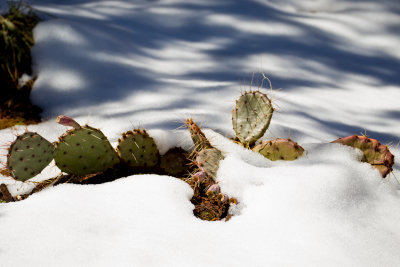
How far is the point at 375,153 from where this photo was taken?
61.0 inches

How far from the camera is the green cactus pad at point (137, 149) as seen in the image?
167 centimetres

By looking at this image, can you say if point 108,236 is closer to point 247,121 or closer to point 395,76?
point 247,121

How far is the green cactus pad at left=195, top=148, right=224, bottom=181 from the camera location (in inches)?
59.1

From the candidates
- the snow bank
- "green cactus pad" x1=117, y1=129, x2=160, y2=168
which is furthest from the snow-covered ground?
"green cactus pad" x1=117, y1=129, x2=160, y2=168

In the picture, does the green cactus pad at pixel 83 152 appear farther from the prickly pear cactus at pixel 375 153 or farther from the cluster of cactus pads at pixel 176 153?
the prickly pear cactus at pixel 375 153

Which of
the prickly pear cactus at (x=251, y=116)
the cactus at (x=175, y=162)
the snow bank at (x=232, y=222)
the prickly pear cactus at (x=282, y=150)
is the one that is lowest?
the cactus at (x=175, y=162)

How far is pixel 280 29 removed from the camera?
3.32 metres

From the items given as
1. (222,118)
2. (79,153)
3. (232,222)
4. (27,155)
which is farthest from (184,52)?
(232,222)

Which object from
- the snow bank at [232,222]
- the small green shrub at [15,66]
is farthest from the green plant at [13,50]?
the snow bank at [232,222]

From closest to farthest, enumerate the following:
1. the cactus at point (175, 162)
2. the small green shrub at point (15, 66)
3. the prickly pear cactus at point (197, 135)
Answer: the prickly pear cactus at point (197, 135), the cactus at point (175, 162), the small green shrub at point (15, 66)

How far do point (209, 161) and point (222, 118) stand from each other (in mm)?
613

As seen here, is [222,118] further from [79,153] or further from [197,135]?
[79,153]

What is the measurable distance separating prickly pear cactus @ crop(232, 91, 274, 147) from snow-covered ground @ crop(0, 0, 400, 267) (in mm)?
74

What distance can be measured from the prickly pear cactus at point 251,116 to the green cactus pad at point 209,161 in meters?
0.20
